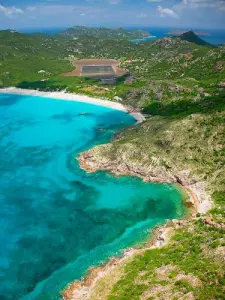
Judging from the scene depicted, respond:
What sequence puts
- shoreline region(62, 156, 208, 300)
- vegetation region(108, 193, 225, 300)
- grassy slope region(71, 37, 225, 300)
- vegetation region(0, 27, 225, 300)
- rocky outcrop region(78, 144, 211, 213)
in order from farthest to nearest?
rocky outcrop region(78, 144, 211, 213), shoreline region(62, 156, 208, 300), vegetation region(0, 27, 225, 300), grassy slope region(71, 37, 225, 300), vegetation region(108, 193, 225, 300)

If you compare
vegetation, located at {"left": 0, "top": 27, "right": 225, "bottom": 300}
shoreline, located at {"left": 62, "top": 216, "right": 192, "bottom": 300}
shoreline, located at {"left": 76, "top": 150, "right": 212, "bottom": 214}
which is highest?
vegetation, located at {"left": 0, "top": 27, "right": 225, "bottom": 300}

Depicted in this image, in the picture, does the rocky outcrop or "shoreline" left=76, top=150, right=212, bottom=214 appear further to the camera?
the rocky outcrop

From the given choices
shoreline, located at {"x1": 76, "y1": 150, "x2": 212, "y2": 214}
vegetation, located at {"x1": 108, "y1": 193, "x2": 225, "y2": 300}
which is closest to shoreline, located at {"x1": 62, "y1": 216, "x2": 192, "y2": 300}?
vegetation, located at {"x1": 108, "y1": 193, "x2": 225, "y2": 300}

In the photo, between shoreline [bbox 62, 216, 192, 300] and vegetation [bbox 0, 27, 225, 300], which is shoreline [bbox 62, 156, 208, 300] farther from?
vegetation [bbox 0, 27, 225, 300]

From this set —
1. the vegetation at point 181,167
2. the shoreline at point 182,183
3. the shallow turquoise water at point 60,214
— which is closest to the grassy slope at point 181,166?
the vegetation at point 181,167

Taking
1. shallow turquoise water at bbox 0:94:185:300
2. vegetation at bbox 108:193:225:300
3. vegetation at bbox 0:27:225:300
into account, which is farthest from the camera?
shallow turquoise water at bbox 0:94:185:300

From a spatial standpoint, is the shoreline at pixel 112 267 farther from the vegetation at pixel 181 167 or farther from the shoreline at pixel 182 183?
the shoreline at pixel 182 183

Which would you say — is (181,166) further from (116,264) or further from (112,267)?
(112,267)

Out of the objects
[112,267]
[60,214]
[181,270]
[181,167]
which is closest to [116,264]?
[112,267]
